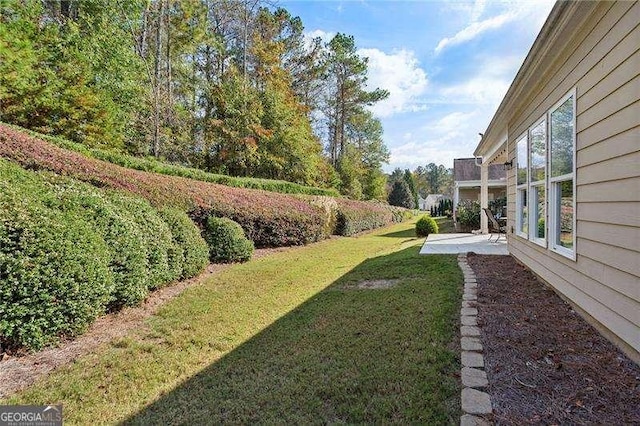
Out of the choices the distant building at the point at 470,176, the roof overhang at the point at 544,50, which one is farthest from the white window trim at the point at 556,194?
the distant building at the point at 470,176

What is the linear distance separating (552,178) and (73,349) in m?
5.47

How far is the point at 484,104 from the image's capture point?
8.80 m

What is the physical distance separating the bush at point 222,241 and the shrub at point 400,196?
114ft

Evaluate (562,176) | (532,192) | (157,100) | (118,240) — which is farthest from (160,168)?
(562,176)

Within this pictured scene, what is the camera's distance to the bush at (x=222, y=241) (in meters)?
7.45

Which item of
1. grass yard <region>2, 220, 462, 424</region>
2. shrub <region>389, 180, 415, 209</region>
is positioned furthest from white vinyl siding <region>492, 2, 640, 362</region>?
shrub <region>389, 180, 415, 209</region>

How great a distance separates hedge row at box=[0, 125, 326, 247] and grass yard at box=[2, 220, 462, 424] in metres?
3.04

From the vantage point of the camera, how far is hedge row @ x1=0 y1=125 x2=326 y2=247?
21.3 feet

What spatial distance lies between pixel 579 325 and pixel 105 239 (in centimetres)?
494

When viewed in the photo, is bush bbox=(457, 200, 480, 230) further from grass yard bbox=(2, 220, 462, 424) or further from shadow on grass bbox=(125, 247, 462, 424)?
shadow on grass bbox=(125, 247, 462, 424)

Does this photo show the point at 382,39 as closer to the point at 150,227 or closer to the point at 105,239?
the point at 150,227

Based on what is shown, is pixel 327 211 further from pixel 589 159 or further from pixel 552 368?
pixel 552 368

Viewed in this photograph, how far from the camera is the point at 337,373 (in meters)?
2.66

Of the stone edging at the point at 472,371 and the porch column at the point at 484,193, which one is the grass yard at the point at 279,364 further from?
the porch column at the point at 484,193
